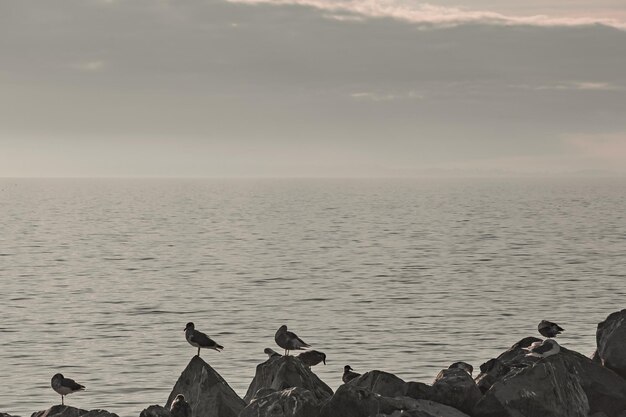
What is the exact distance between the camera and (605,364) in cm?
2448

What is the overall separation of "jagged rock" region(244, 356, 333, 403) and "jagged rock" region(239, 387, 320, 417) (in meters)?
2.14

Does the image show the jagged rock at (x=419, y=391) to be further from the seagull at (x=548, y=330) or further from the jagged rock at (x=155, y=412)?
the seagull at (x=548, y=330)

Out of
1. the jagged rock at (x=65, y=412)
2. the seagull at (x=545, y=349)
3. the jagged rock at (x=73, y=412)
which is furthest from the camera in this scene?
the seagull at (x=545, y=349)

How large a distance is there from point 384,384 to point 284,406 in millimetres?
2987

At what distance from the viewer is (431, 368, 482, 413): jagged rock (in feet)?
69.1

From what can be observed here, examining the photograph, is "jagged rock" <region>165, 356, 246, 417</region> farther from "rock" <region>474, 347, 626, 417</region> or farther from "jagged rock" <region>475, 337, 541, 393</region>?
"jagged rock" <region>475, 337, 541, 393</region>

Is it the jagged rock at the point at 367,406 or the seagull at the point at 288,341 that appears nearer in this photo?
the jagged rock at the point at 367,406

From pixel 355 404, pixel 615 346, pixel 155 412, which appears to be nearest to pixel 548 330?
pixel 615 346

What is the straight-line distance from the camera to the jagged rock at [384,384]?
21625 millimetres

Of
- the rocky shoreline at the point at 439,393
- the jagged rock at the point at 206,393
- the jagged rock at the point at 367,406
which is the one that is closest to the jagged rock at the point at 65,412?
the rocky shoreline at the point at 439,393

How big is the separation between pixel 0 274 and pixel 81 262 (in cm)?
1067

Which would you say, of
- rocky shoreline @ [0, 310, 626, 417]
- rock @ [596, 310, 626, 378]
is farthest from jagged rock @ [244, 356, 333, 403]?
rock @ [596, 310, 626, 378]

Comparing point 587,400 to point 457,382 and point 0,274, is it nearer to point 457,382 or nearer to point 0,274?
point 457,382

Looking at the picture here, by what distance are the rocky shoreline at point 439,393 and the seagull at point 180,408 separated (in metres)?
0.31
